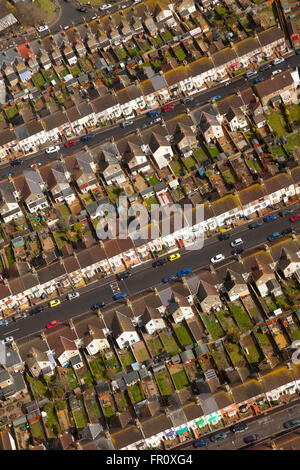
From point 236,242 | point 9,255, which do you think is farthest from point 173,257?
point 9,255

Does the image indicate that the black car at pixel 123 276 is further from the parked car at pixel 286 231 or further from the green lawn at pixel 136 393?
the parked car at pixel 286 231

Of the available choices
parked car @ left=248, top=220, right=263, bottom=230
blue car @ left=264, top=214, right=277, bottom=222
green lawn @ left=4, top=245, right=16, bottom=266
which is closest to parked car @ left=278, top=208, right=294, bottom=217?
blue car @ left=264, top=214, right=277, bottom=222

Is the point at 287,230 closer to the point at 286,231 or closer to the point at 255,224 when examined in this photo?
the point at 286,231

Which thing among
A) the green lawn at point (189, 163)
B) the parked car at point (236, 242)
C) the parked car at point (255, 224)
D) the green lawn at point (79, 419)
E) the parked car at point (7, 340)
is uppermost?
the green lawn at point (189, 163)

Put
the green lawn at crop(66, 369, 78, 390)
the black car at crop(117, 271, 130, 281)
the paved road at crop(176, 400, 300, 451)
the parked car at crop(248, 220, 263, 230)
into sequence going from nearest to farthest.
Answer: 1. the paved road at crop(176, 400, 300, 451)
2. the green lawn at crop(66, 369, 78, 390)
3. the black car at crop(117, 271, 130, 281)
4. the parked car at crop(248, 220, 263, 230)

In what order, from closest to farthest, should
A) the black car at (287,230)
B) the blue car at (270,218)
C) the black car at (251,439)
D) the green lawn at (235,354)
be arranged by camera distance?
the black car at (251,439), the green lawn at (235,354), the black car at (287,230), the blue car at (270,218)

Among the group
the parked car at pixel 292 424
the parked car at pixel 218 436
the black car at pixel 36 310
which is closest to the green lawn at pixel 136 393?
the parked car at pixel 218 436

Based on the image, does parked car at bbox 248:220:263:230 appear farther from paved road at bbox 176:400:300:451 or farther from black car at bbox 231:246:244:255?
paved road at bbox 176:400:300:451
